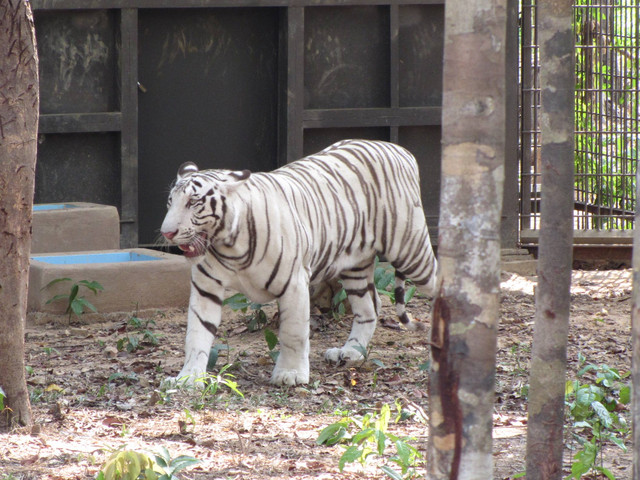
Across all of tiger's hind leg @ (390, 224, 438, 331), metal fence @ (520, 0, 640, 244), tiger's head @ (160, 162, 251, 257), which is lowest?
tiger's hind leg @ (390, 224, 438, 331)

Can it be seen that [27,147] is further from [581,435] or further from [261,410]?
[581,435]

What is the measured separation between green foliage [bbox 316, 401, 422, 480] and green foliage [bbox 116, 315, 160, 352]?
196 cm

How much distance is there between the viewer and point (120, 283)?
22.0 feet

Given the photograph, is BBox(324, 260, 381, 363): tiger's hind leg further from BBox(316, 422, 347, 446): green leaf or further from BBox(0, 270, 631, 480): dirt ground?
BBox(316, 422, 347, 446): green leaf

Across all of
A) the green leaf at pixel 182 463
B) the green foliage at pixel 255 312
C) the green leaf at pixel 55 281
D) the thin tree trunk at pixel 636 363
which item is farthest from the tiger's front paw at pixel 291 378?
A: the thin tree trunk at pixel 636 363

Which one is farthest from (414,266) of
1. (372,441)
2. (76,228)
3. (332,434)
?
(76,228)

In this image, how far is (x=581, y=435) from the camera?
4258mm

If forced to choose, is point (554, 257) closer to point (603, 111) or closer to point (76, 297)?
point (76, 297)

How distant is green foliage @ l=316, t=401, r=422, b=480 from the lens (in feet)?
11.1

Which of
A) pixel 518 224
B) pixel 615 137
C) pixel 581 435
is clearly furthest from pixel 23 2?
pixel 615 137

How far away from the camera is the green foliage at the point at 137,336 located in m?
5.82

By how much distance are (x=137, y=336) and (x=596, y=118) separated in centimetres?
445

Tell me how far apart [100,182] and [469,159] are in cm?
575

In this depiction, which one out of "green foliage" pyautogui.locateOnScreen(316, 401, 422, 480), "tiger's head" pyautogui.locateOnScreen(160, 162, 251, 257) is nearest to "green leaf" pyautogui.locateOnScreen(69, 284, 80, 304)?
"tiger's head" pyautogui.locateOnScreen(160, 162, 251, 257)
